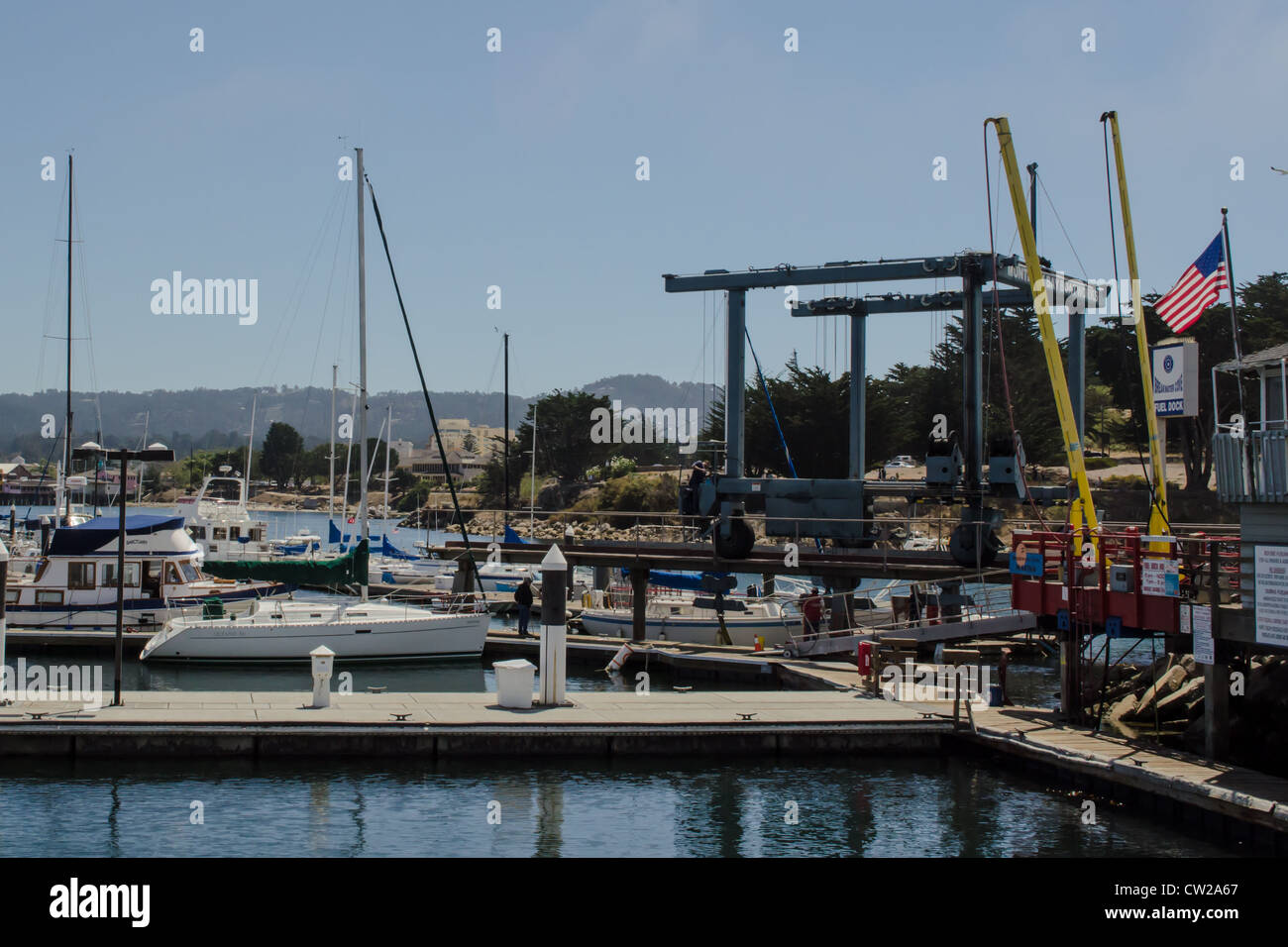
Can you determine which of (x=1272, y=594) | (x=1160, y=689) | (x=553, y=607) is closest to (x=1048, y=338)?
(x=1160, y=689)

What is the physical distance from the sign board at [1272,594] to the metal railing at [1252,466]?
0.88 m

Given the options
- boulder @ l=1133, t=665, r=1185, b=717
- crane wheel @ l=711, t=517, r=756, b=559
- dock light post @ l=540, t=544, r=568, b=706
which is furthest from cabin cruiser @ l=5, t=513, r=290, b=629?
boulder @ l=1133, t=665, r=1185, b=717

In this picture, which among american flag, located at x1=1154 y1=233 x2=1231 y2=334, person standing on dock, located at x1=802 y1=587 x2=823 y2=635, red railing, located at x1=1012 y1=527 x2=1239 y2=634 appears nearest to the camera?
red railing, located at x1=1012 y1=527 x2=1239 y2=634

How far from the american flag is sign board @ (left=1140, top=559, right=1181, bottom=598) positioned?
455cm

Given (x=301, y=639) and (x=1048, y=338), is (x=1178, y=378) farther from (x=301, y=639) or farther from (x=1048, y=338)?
(x=301, y=639)

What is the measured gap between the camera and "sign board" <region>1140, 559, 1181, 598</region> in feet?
73.3

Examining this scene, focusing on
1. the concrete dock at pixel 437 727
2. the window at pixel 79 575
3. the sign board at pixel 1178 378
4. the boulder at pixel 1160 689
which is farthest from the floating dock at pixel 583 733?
the window at pixel 79 575

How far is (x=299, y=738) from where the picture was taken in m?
23.7

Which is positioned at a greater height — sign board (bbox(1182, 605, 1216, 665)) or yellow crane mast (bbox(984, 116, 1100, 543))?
yellow crane mast (bbox(984, 116, 1100, 543))

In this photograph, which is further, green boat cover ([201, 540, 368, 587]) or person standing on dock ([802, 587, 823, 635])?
green boat cover ([201, 540, 368, 587])

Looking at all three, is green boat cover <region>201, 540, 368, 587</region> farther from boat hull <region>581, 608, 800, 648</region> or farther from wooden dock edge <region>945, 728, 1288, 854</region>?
wooden dock edge <region>945, 728, 1288, 854</region>
